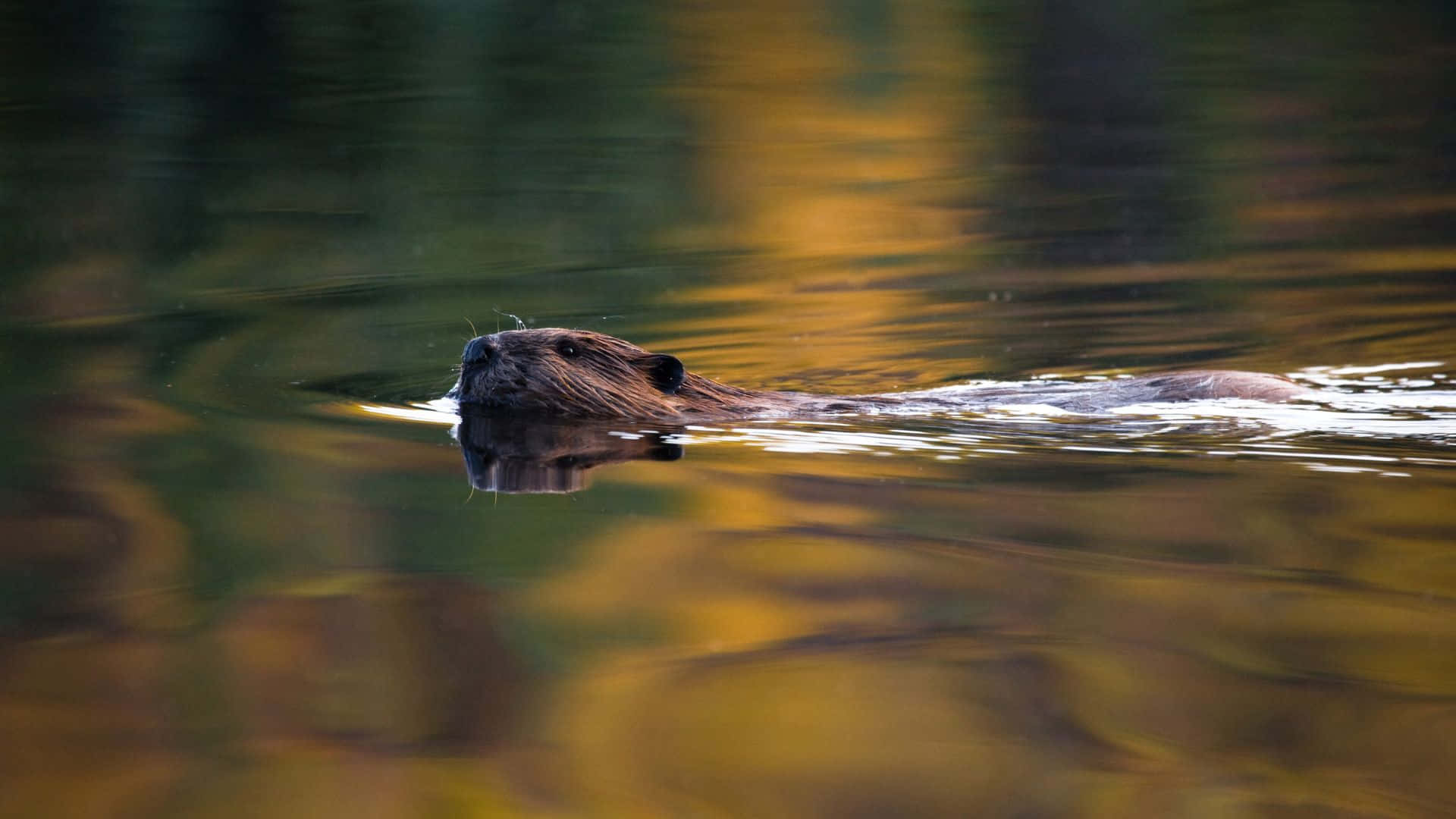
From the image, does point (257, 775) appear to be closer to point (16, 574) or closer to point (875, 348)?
point (16, 574)

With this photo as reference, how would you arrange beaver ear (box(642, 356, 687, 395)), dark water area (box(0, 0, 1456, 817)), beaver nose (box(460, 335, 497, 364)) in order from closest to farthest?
dark water area (box(0, 0, 1456, 817)) → beaver nose (box(460, 335, 497, 364)) → beaver ear (box(642, 356, 687, 395))

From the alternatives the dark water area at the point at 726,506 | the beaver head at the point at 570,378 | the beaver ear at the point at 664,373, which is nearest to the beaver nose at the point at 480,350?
the beaver head at the point at 570,378

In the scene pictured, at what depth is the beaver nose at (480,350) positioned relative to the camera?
6.24m

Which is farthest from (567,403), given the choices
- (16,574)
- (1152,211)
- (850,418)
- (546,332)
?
(1152,211)

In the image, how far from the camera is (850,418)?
21.4ft

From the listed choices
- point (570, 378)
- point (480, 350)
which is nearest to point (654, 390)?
point (570, 378)

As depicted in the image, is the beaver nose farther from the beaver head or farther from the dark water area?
the dark water area

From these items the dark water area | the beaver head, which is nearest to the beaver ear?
the beaver head

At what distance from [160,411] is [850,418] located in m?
2.62

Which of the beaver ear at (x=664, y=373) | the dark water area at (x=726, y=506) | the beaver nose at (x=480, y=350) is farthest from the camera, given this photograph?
the beaver ear at (x=664, y=373)

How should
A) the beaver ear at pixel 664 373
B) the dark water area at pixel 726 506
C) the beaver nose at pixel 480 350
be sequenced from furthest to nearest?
the beaver ear at pixel 664 373, the beaver nose at pixel 480 350, the dark water area at pixel 726 506

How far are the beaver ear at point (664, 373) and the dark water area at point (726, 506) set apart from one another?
0.24m

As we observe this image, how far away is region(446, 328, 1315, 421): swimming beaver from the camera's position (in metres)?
6.32

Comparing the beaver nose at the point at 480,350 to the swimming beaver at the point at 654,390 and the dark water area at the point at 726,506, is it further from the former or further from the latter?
the dark water area at the point at 726,506
